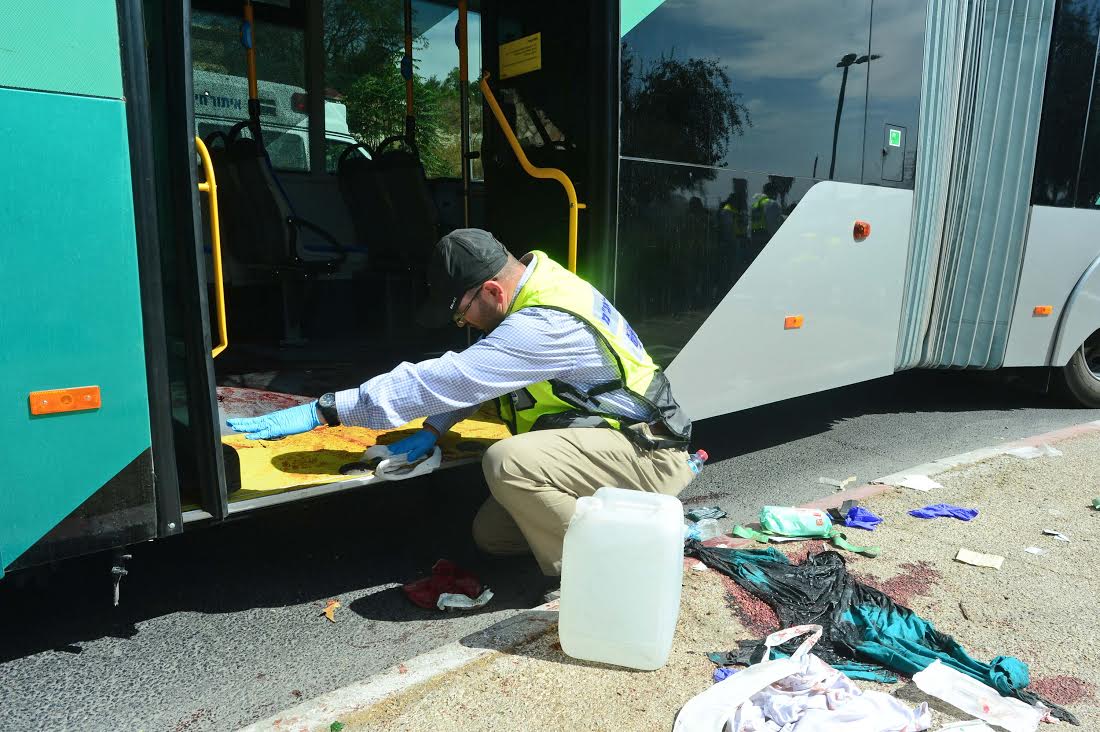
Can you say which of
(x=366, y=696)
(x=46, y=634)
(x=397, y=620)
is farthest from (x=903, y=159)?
(x=46, y=634)

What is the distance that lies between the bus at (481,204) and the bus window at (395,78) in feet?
0.08

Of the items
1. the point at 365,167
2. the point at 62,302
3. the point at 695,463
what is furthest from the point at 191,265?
the point at 365,167

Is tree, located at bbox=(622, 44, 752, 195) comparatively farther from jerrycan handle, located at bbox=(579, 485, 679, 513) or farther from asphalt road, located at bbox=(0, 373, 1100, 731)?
asphalt road, located at bbox=(0, 373, 1100, 731)

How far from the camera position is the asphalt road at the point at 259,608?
2.40 metres

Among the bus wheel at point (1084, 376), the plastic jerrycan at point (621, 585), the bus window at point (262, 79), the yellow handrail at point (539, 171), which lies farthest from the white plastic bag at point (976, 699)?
the bus window at point (262, 79)

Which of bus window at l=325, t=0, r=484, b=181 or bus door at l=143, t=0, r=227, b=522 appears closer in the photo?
bus door at l=143, t=0, r=227, b=522

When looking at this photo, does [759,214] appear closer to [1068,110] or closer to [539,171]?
[539,171]

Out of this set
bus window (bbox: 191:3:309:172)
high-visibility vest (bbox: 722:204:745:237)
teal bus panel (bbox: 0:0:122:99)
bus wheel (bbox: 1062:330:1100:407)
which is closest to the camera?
teal bus panel (bbox: 0:0:122:99)

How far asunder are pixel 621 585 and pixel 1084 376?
5.56m

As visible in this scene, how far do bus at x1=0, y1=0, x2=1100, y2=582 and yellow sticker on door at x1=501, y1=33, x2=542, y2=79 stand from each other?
0.02 meters

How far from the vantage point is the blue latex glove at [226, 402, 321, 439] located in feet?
8.90

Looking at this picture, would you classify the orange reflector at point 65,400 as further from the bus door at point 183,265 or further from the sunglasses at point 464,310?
the sunglasses at point 464,310

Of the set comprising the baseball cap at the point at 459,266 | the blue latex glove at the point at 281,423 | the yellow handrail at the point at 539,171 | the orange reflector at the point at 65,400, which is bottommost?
the blue latex glove at the point at 281,423

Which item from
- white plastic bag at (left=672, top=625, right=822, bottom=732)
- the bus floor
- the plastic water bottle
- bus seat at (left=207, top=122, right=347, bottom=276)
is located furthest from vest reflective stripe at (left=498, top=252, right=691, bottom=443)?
bus seat at (left=207, top=122, right=347, bottom=276)
